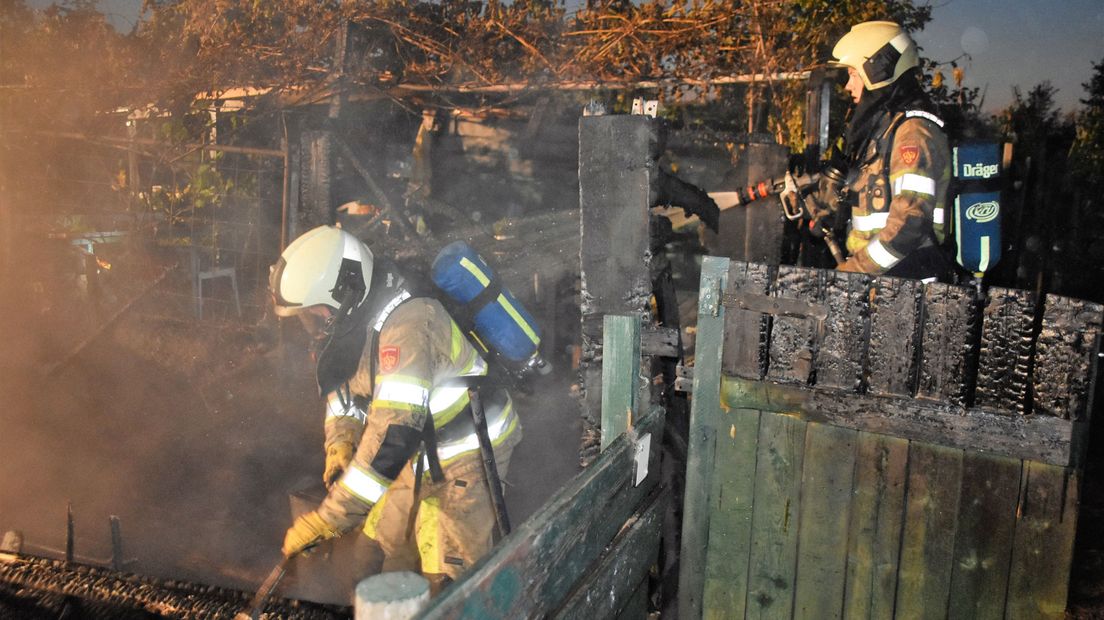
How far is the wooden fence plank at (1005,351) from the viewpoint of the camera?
2301 mm

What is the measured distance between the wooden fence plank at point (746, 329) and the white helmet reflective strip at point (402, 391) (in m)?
1.42

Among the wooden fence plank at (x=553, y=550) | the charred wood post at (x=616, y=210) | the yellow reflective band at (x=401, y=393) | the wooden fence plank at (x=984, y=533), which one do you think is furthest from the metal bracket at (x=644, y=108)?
the wooden fence plank at (x=984, y=533)

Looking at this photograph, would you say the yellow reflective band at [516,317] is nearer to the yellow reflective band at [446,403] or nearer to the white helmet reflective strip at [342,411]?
the yellow reflective band at [446,403]

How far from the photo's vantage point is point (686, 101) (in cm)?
734

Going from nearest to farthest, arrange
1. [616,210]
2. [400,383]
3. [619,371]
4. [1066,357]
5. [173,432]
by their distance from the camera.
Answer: [1066,357]
[619,371]
[616,210]
[400,383]
[173,432]

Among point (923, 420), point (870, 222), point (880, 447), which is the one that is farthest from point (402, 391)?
point (870, 222)

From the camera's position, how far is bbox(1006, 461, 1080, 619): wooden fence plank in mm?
2314

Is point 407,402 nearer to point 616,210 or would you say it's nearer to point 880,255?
point 616,210

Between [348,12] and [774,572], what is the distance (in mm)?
7248

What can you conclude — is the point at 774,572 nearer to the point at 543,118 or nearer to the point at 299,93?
the point at 543,118

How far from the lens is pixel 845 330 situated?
2545mm

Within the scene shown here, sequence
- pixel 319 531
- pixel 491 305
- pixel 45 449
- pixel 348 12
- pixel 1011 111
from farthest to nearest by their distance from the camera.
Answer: pixel 1011 111, pixel 348 12, pixel 45 449, pixel 491 305, pixel 319 531

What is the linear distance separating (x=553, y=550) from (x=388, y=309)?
6.34 feet

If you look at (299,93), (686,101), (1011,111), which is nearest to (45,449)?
(299,93)
